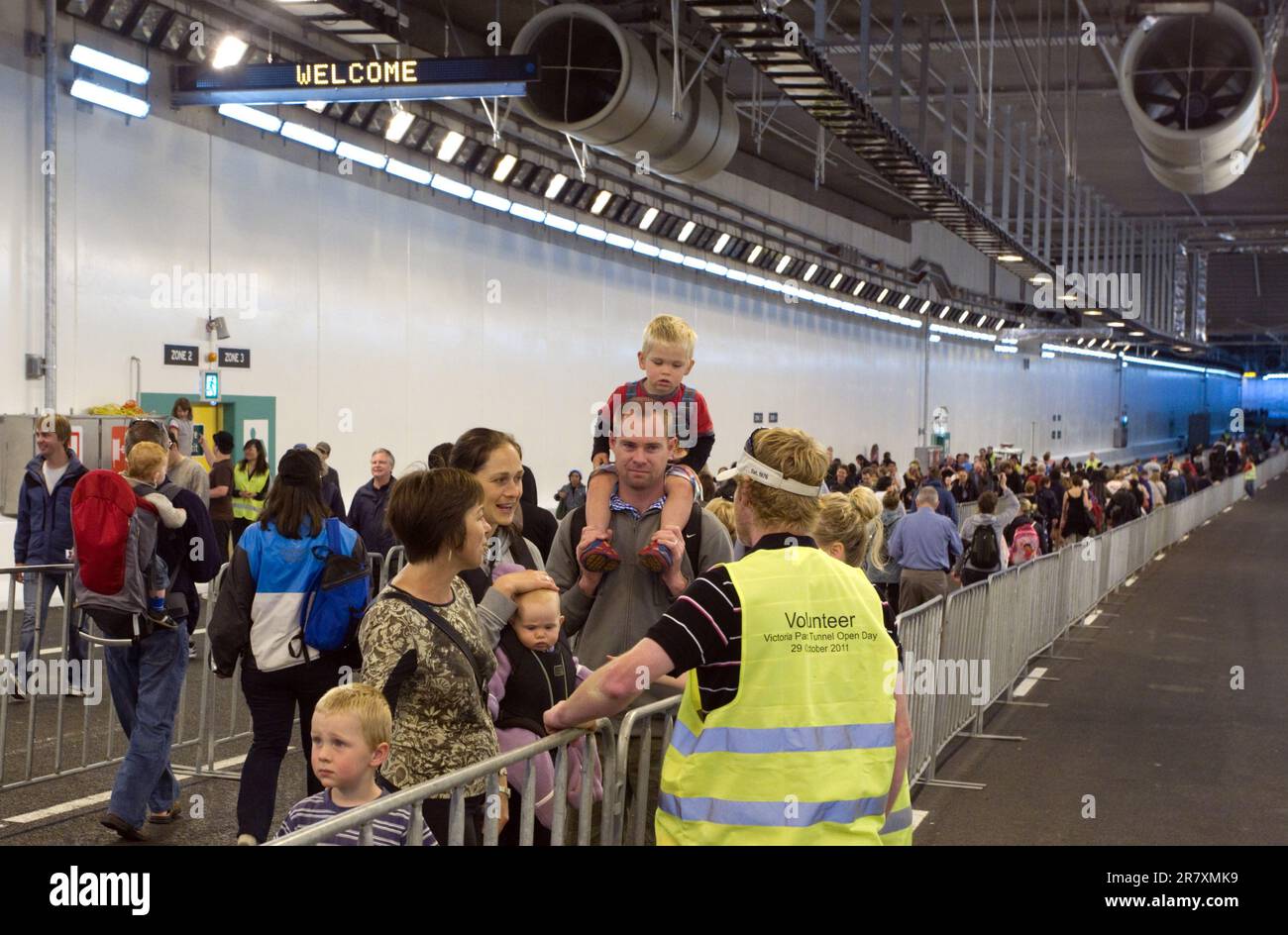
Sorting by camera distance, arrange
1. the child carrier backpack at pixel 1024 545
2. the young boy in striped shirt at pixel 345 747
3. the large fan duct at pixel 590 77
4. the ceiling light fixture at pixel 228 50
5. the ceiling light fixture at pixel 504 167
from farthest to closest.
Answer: the ceiling light fixture at pixel 504 167
the child carrier backpack at pixel 1024 545
the ceiling light fixture at pixel 228 50
the large fan duct at pixel 590 77
the young boy in striped shirt at pixel 345 747

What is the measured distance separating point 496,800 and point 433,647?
1.42 ft

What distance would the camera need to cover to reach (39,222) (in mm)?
13516

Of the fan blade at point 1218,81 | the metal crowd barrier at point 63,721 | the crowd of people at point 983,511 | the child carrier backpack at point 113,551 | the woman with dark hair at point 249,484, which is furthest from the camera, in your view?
the woman with dark hair at point 249,484

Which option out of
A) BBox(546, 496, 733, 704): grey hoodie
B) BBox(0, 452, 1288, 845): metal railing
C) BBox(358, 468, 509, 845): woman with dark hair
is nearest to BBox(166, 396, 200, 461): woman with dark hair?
BBox(0, 452, 1288, 845): metal railing

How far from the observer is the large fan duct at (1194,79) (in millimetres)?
9484

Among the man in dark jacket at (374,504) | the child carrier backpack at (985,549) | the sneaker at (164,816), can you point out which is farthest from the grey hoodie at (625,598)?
the child carrier backpack at (985,549)

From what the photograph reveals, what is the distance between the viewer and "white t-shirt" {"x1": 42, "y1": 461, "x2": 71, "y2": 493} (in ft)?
32.0

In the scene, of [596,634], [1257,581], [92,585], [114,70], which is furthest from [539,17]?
[1257,581]

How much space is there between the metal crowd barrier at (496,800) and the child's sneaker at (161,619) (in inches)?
126

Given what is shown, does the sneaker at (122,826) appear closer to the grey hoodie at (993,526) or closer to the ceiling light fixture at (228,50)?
the grey hoodie at (993,526)

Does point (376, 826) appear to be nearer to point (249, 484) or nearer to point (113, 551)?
point (113, 551)

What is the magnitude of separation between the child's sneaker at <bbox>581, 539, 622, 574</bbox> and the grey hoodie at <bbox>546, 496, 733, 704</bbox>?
4.0 inches

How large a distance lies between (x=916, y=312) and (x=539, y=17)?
30.2 metres
